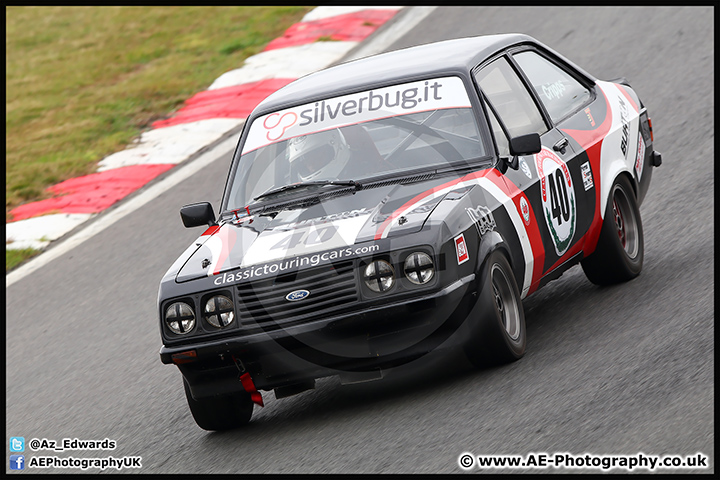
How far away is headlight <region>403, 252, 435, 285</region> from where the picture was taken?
4855 mm

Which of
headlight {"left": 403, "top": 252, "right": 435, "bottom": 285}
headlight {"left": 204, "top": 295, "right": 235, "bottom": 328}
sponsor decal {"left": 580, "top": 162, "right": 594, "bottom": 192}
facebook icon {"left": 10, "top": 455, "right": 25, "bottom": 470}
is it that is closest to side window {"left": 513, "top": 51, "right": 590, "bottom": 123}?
sponsor decal {"left": 580, "top": 162, "right": 594, "bottom": 192}

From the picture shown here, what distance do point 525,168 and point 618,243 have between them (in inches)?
40.4

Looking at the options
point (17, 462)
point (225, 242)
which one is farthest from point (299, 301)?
point (17, 462)

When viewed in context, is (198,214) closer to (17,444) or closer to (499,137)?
(17,444)

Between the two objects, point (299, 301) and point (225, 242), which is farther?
point (225, 242)

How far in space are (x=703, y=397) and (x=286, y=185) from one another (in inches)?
101

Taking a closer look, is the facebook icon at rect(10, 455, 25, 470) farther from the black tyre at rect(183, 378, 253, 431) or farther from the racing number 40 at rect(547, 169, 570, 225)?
the racing number 40 at rect(547, 169, 570, 225)

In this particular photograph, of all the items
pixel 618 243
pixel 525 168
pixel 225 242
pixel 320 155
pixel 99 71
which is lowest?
pixel 99 71

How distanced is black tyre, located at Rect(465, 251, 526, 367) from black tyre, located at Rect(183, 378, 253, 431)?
1181 millimetres

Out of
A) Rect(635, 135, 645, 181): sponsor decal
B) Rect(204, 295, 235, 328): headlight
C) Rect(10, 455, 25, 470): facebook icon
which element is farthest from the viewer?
Rect(635, 135, 645, 181): sponsor decal

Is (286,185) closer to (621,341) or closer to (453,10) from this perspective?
(621,341)

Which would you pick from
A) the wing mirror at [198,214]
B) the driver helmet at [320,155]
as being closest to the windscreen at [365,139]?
the driver helmet at [320,155]

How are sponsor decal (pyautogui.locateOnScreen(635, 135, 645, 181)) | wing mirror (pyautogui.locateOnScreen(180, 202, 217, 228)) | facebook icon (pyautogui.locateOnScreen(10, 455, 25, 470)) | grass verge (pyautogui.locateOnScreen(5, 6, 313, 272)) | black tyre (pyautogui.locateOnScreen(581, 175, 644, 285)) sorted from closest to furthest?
facebook icon (pyautogui.locateOnScreen(10, 455, 25, 470))
wing mirror (pyautogui.locateOnScreen(180, 202, 217, 228))
black tyre (pyautogui.locateOnScreen(581, 175, 644, 285))
sponsor decal (pyautogui.locateOnScreen(635, 135, 645, 181))
grass verge (pyautogui.locateOnScreen(5, 6, 313, 272))

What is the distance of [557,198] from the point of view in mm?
6004
